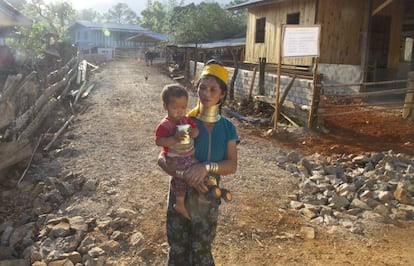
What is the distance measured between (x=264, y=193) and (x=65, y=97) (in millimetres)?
9569

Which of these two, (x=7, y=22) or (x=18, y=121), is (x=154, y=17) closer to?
(x=7, y=22)

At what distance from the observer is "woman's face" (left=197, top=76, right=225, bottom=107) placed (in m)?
2.31

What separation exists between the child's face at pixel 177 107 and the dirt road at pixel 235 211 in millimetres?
1787

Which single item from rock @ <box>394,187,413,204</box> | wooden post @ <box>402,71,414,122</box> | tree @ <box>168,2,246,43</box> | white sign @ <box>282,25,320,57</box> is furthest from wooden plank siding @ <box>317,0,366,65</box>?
tree @ <box>168,2,246,43</box>

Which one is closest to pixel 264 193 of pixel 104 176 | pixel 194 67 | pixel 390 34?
pixel 104 176

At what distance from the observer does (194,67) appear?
20.1m

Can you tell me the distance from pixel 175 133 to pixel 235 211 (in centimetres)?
256

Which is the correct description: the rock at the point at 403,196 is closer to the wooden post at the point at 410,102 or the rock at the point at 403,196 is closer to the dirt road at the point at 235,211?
the dirt road at the point at 235,211

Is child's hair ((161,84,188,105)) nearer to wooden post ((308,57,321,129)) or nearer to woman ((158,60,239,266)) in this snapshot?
woman ((158,60,239,266))

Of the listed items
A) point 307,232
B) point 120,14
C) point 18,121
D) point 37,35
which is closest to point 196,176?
point 307,232

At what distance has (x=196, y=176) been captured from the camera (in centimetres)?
221

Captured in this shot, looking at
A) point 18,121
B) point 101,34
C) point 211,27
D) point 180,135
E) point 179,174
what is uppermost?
point 101,34

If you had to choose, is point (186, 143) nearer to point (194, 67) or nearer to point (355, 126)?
point (355, 126)

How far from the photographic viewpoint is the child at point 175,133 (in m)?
2.23
